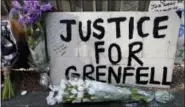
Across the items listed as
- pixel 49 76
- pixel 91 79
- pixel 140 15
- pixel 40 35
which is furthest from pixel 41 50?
pixel 140 15

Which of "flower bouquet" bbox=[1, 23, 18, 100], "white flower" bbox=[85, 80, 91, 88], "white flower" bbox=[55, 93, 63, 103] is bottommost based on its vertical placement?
"white flower" bbox=[55, 93, 63, 103]

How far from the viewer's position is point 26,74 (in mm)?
1869

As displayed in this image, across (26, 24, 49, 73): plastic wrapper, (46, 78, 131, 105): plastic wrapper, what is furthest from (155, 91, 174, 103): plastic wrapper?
(26, 24, 49, 73): plastic wrapper

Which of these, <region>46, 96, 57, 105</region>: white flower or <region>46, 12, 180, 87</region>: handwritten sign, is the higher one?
<region>46, 12, 180, 87</region>: handwritten sign

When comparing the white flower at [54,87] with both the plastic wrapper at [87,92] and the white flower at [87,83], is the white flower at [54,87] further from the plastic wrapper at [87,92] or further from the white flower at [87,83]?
the white flower at [87,83]

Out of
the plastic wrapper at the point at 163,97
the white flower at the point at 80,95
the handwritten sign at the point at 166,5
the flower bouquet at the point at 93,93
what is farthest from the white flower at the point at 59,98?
the handwritten sign at the point at 166,5

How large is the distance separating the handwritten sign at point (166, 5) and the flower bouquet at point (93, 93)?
49 centimetres

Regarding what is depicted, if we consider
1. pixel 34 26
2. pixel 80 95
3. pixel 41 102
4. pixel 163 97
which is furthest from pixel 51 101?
pixel 163 97

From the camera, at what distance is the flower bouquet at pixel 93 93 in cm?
158

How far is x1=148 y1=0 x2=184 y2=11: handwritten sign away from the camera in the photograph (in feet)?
5.33

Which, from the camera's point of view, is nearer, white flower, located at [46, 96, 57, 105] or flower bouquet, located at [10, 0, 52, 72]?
flower bouquet, located at [10, 0, 52, 72]

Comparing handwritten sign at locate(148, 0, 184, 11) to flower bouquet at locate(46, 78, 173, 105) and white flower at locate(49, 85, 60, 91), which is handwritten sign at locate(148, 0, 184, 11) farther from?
white flower at locate(49, 85, 60, 91)

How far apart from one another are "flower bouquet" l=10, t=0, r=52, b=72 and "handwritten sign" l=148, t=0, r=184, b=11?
1.95ft

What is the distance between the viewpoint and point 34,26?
5.25 feet
